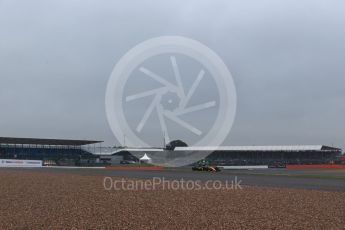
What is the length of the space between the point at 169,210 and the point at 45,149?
11328 centimetres

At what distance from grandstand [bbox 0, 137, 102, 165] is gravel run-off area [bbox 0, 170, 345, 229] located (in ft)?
294

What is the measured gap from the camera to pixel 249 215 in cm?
1705

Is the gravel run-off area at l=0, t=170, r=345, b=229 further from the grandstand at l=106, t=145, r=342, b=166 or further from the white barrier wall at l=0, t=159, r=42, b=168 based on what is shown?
the grandstand at l=106, t=145, r=342, b=166

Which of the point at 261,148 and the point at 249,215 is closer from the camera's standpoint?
the point at 249,215

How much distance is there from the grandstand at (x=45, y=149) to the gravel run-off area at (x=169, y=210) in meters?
89.7

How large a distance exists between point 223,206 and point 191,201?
7.55 feet

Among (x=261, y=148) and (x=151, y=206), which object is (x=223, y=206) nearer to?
(x=151, y=206)

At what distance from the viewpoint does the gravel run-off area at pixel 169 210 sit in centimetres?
1500

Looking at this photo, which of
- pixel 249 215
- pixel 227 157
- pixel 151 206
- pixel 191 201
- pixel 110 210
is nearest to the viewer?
pixel 249 215

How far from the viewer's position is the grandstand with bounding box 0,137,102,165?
378 feet

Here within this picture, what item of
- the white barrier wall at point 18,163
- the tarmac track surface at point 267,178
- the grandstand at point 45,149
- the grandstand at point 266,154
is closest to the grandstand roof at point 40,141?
the grandstand at point 45,149

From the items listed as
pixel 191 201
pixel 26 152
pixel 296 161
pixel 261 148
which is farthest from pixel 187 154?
pixel 191 201

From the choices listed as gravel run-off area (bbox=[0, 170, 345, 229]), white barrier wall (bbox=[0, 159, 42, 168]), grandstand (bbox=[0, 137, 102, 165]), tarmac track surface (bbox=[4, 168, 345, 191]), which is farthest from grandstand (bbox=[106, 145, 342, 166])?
gravel run-off area (bbox=[0, 170, 345, 229])

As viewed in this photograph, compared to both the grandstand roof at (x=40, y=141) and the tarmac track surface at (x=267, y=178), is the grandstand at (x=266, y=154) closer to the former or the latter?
the grandstand roof at (x=40, y=141)
